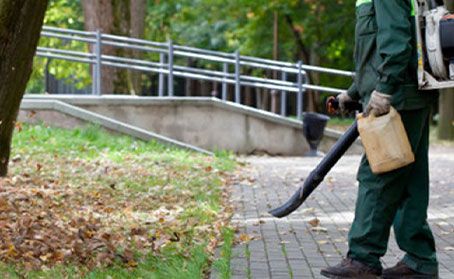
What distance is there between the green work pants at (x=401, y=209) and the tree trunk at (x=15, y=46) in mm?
4677

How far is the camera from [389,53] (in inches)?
180

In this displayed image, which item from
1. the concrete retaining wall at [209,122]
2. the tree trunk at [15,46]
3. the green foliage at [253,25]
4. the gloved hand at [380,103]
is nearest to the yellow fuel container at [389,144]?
the gloved hand at [380,103]

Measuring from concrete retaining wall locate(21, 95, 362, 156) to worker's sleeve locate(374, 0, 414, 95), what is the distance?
1179 cm

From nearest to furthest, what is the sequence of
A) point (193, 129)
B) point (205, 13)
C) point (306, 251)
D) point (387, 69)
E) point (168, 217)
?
1. point (387, 69)
2. point (306, 251)
3. point (168, 217)
4. point (193, 129)
5. point (205, 13)

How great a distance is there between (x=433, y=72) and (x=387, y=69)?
283 mm

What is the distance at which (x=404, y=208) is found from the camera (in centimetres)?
503

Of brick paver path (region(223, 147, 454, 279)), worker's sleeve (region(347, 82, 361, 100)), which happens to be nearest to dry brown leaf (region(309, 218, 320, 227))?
brick paver path (region(223, 147, 454, 279))

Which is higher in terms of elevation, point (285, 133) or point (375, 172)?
point (375, 172)

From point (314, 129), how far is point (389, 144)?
1208 cm

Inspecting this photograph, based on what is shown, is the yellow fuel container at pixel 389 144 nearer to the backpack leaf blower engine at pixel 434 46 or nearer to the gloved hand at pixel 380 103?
the gloved hand at pixel 380 103

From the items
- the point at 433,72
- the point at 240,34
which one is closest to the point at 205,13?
the point at 240,34

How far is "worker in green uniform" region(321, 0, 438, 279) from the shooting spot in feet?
15.2

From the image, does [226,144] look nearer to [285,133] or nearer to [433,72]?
[285,133]

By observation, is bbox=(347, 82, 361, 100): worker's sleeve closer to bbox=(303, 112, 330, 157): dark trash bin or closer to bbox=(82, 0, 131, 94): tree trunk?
bbox=(303, 112, 330, 157): dark trash bin
